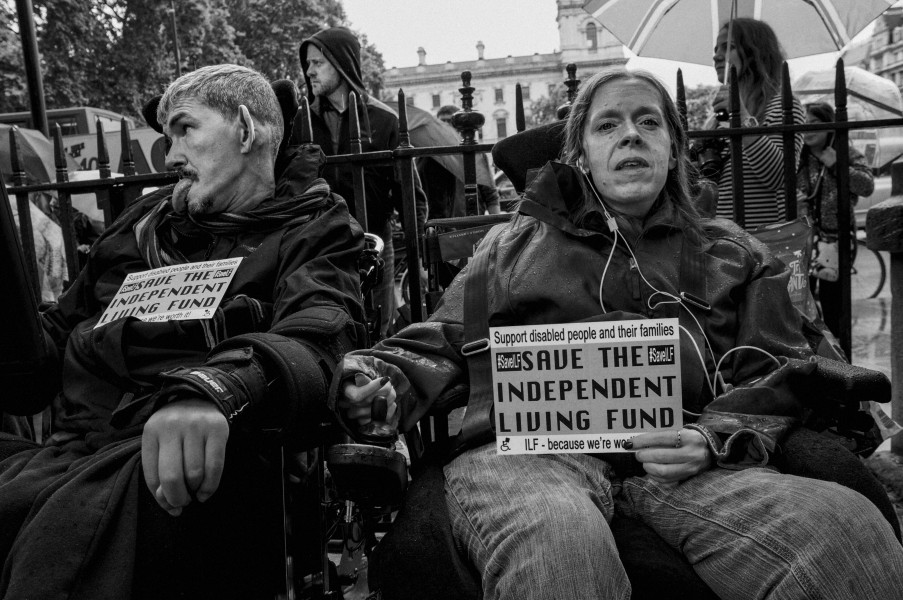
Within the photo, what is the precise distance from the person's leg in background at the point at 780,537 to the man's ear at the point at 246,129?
1.59 metres

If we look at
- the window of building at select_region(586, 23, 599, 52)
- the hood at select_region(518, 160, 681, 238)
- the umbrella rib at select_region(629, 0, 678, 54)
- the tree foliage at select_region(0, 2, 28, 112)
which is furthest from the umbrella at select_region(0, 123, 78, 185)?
the window of building at select_region(586, 23, 599, 52)

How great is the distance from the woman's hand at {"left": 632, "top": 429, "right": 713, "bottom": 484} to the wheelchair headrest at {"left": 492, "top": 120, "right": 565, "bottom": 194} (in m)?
1.25

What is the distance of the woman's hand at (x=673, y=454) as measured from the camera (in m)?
1.91

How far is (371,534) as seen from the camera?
2.28 m

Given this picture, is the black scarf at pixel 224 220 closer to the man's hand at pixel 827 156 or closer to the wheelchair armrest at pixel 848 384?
the wheelchair armrest at pixel 848 384

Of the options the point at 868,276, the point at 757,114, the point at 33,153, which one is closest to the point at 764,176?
the point at 757,114

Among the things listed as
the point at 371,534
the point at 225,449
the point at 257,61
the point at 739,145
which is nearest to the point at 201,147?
the point at 225,449

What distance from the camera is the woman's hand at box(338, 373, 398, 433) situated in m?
1.97

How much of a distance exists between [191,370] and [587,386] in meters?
0.89

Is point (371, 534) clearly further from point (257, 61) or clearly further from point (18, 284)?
point (257, 61)

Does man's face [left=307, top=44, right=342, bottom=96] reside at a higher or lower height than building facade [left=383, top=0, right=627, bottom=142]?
lower

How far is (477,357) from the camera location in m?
2.29

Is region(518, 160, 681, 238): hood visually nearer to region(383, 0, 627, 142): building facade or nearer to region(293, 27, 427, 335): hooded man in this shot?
region(293, 27, 427, 335): hooded man

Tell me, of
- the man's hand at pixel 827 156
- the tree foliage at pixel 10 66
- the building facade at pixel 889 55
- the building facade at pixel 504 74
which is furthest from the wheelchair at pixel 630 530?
the building facade at pixel 504 74
